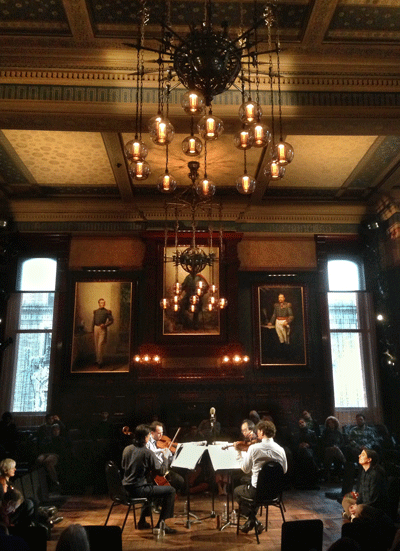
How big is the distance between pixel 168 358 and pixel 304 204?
5.18 m

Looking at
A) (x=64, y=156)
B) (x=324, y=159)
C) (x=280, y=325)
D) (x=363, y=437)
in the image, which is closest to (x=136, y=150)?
(x=64, y=156)

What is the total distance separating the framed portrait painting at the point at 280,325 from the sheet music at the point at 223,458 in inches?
230

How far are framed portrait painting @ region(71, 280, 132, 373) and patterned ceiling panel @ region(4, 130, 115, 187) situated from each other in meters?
2.65

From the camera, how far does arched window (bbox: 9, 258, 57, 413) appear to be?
1171cm

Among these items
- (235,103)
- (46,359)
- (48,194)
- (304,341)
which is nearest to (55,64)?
(235,103)

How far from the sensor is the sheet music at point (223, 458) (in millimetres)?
5656

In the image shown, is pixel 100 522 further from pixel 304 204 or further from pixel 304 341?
pixel 304 204

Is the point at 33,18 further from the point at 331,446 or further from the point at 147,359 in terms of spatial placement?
the point at 331,446

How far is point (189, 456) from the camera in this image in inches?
230

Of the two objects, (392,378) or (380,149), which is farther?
(392,378)

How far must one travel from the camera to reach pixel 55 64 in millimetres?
6410

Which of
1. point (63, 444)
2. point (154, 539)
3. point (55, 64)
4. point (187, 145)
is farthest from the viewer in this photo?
point (63, 444)

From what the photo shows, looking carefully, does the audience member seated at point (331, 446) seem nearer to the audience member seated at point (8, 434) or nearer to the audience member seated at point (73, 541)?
the audience member seated at point (8, 434)

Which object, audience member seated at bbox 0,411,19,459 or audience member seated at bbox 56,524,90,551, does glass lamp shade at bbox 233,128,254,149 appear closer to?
audience member seated at bbox 56,524,90,551
